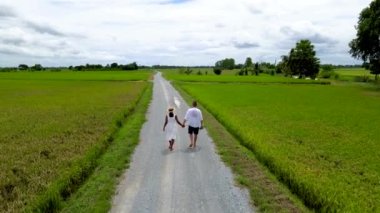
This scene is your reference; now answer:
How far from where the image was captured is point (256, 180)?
37.4ft

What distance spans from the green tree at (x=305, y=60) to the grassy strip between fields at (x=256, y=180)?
4591 inches

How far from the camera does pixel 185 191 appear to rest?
10.3 m

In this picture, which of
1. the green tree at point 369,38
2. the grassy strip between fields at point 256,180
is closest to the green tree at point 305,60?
the green tree at point 369,38

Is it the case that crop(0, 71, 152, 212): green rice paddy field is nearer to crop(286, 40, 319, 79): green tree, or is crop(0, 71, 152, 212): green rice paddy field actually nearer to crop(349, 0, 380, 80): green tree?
crop(349, 0, 380, 80): green tree

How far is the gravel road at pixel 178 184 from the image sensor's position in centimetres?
920

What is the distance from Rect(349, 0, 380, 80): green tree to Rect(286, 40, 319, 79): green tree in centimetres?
6117

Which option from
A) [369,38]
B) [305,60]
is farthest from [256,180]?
[305,60]

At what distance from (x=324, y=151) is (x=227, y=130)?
6.32 m

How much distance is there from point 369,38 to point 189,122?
54688 millimetres

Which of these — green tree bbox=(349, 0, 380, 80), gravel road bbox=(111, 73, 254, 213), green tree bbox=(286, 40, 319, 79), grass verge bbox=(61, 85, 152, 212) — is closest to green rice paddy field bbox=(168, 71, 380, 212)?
gravel road bbox=(111, 73, 254, 213)

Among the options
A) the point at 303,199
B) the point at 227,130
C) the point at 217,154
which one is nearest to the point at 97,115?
the point at 227,130

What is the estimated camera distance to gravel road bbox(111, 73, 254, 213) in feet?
30.2

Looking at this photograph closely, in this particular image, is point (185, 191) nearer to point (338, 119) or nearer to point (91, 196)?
point (91, 196)

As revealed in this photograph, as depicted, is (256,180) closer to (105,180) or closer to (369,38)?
(105,180)
